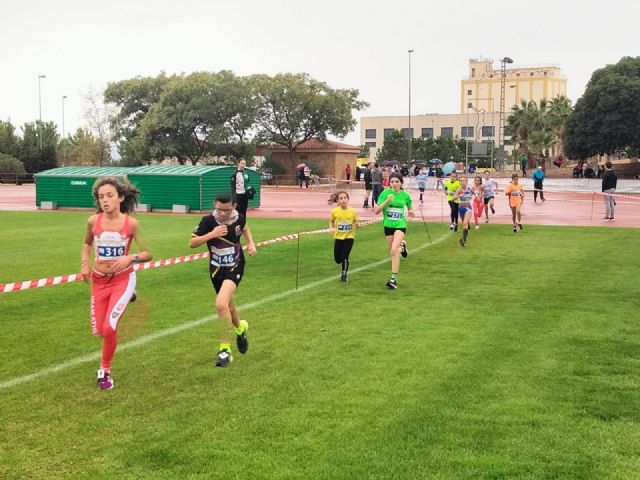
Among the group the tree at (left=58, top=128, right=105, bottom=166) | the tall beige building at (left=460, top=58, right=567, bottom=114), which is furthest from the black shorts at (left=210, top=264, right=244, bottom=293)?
the tall beige building at (left=460, top=58, right=567, bottom=114)

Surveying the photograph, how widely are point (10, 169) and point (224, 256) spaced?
210ft

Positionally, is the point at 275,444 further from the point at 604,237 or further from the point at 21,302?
the point at 604,237

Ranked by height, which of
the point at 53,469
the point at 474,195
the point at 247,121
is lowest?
the point at 53,469

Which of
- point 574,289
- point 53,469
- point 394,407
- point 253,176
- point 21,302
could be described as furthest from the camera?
point 253,176

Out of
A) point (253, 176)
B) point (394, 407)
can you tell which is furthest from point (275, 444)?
point (253, 176)

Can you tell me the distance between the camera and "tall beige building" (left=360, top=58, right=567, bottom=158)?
121 metres

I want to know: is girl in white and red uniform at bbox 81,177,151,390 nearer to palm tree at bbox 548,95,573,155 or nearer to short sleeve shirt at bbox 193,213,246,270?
short sleeve shirt at bbox 193,213,246,270

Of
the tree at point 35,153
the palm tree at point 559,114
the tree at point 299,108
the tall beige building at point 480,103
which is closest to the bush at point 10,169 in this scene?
the tree at point 35,153

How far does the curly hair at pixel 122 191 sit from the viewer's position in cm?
641

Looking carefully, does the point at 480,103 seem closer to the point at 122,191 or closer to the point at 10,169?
the point at 10,169

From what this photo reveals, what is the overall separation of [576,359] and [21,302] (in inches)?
302

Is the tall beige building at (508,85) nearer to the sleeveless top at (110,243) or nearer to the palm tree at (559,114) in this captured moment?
the palm tree at (559,114)

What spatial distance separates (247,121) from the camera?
206 ft

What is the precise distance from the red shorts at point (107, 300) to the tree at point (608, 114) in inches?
2312
